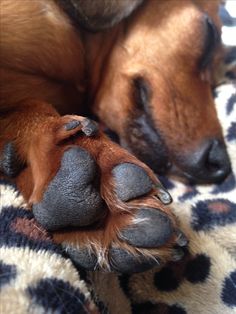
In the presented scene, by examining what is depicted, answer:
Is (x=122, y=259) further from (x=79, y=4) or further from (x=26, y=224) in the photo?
(x=79, y=4)

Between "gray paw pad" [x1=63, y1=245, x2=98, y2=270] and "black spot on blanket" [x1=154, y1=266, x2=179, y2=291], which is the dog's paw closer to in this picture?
"gray paw pad" [x1=63, y1=245, x2=98, y2=270]

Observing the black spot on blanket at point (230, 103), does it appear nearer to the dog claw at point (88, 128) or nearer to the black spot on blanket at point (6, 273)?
the dog claw at point (88, 128)

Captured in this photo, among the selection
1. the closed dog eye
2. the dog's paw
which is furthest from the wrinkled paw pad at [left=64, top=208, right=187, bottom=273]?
the closed dog eye

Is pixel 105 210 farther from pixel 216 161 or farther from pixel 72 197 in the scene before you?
pixel 216 161

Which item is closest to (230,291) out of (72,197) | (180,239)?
(180,239)

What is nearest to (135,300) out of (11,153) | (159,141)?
(11,153)
